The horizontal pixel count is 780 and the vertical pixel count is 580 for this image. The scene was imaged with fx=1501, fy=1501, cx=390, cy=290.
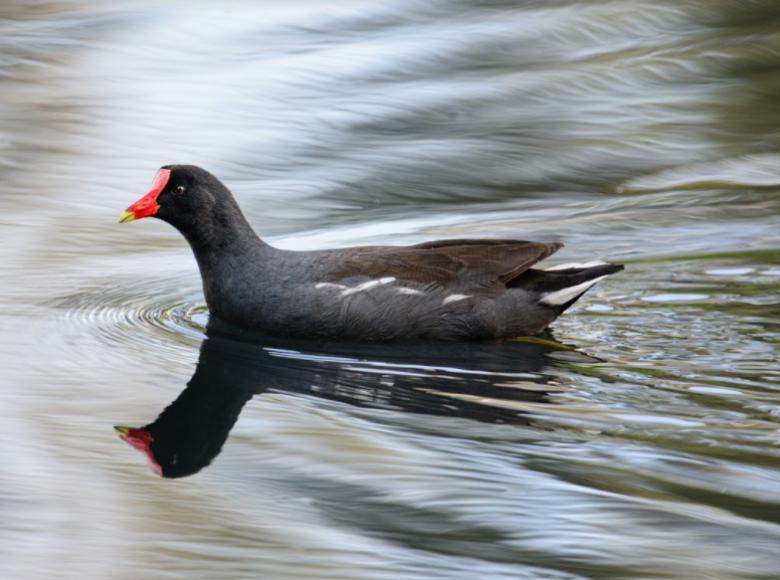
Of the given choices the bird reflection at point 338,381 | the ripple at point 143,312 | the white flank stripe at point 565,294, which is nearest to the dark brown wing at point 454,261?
the white flank stripe at point 565,294

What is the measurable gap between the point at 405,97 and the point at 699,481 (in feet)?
20.8

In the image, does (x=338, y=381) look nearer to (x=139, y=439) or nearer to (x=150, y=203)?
(x=139, y=439)

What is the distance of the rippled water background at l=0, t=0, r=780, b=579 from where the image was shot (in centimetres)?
444

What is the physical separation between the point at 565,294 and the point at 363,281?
90 centimetres

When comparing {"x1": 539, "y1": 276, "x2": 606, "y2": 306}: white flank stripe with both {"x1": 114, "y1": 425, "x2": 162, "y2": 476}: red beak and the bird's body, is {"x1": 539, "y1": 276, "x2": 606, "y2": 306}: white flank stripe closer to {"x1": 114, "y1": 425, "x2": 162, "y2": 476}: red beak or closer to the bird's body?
the bird's body

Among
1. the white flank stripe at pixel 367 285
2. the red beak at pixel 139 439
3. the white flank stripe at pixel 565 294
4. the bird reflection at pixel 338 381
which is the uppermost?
the white flank stripe at pixel 367 285

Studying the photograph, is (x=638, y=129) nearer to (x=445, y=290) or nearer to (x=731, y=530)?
(x=445, y=290)

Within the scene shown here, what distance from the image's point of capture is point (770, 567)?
4180 millimetres

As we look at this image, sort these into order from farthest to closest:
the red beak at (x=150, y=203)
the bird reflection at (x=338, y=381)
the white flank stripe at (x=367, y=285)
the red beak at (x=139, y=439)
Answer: the red beak at (x=150, y=203) → the white flank stripe at (x=367, y=285) → the bird reflection at (x=338, y=381) → the red beak at (x=139, y=439)

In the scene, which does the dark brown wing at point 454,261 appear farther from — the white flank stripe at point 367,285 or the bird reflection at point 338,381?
the bird reflection at point 338,381

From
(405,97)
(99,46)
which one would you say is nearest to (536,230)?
(405,97)

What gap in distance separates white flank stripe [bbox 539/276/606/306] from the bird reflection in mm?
180

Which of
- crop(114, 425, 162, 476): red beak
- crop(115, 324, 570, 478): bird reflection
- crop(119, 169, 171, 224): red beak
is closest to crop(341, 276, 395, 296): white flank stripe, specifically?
crop(115, 324, 570, 478): bird reflection

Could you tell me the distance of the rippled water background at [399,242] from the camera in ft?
14.6
